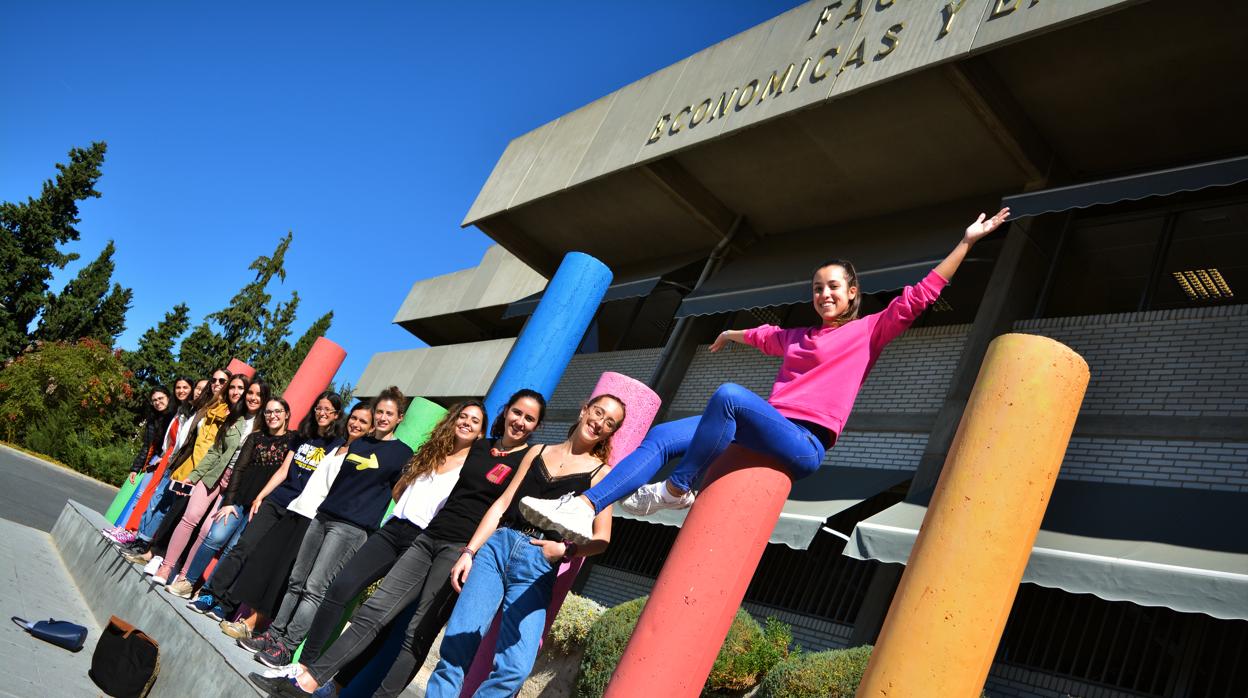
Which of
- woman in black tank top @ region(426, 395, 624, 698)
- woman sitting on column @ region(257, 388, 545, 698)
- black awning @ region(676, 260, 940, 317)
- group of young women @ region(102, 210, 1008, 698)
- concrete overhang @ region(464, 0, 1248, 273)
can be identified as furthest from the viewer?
black awning @ region(676, 260, 940, 317)

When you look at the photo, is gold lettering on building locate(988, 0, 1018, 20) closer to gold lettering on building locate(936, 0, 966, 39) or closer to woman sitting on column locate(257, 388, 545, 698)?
gold lettering on building locate(936, 0, 966, 39)

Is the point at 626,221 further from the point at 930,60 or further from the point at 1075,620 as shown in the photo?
the point at 1075,620

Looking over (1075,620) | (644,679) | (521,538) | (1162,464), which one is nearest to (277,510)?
(521,538)

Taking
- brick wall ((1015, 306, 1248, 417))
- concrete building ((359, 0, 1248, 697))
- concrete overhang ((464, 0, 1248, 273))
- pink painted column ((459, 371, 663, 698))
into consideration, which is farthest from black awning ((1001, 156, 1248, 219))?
pink painted column ((459, 371, 663, 698))

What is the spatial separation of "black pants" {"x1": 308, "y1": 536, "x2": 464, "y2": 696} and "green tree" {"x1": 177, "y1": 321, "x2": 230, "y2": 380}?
42696 mm

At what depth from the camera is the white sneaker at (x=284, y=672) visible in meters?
4.85

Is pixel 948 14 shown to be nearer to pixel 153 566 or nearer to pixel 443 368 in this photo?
pixel 153 566

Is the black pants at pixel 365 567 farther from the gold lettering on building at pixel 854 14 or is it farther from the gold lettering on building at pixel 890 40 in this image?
the gold lettering on building at pixel 854 14

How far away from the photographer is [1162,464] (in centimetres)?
849

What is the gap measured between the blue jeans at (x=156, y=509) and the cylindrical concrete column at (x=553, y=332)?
340cm

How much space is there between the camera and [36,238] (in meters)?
40.9

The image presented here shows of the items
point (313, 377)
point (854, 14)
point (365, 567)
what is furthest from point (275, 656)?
point (854, 14)

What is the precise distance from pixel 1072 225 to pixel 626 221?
23.1 feet

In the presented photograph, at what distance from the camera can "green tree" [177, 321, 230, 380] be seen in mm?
44188
